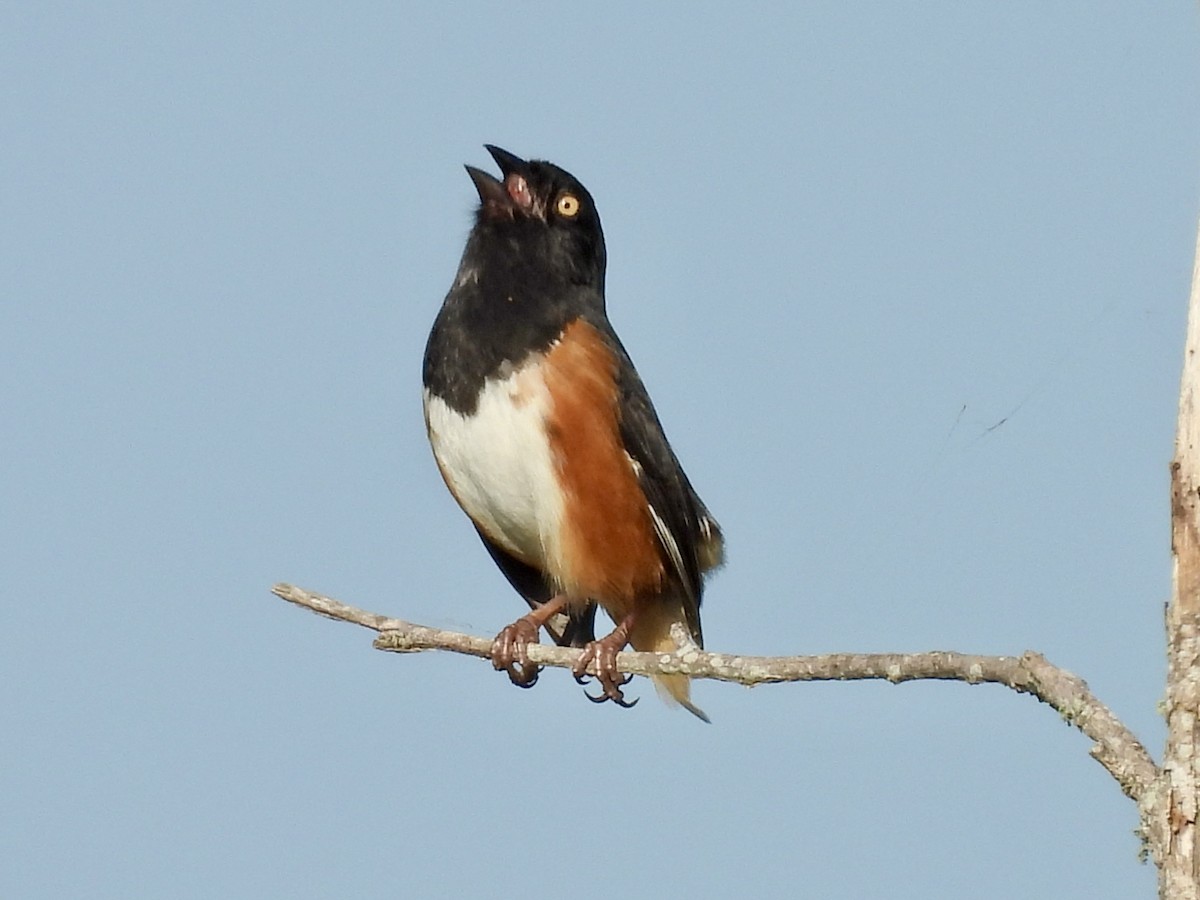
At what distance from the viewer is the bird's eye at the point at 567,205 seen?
6410 mm

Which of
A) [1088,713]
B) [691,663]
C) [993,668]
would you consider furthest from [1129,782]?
[691,663]

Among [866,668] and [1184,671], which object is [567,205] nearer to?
[866,668]

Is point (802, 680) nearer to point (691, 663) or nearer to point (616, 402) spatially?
point (691, 663)

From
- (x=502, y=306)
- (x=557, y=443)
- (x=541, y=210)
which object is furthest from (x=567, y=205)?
(x=557, y=443)

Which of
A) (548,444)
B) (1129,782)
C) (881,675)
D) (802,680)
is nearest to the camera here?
(1129,782)

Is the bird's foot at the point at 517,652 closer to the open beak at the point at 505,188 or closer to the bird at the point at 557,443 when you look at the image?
the bird at the point at 557,443

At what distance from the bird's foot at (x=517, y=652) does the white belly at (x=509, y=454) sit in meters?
0.26

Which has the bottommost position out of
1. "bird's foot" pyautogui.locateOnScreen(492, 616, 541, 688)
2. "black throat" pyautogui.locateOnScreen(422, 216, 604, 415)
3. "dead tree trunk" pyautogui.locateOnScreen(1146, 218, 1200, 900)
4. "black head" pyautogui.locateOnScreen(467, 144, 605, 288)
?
"dead tree trunk" pyautogui.locateOnScreen(1146, 218, 1200, 900)

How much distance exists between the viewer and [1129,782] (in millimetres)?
3375

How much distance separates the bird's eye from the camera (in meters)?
6.41

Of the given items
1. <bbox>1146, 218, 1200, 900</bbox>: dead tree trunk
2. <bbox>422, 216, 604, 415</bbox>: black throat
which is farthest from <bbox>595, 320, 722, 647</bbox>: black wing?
<bbox>1146, 218, 1200, 900</bbox>: dead tree trunk

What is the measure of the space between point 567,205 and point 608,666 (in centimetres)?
176

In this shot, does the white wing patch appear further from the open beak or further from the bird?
the open beak

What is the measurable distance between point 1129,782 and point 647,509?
2859 millimetres
